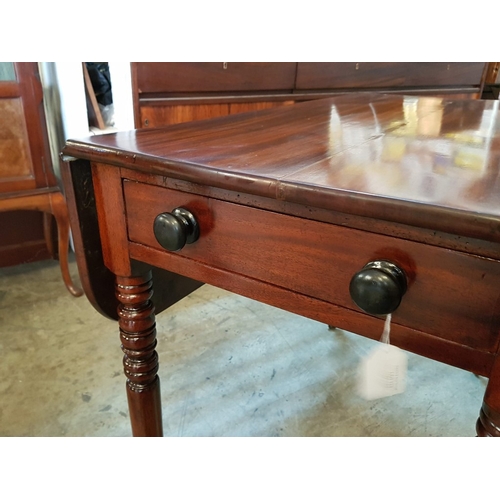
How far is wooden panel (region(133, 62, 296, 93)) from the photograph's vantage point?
5.19 ft

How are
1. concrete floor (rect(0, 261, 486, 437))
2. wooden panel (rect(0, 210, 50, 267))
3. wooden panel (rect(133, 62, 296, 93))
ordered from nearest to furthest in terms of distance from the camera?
concrete floor (rect(0, 261, 486, 437)) → wooden panel (rect(133, 62, 296, 93)) → wooden panel (rect(0, 210, 50, 267))

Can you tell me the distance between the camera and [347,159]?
0.60m

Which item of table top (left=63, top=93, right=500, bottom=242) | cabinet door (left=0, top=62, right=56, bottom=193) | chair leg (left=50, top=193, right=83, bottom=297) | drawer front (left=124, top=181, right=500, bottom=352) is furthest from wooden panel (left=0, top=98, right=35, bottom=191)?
drawer front (left=124, top=181, right=500, bottom=352)

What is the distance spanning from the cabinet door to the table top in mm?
879

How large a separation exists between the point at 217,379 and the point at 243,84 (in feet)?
3.81

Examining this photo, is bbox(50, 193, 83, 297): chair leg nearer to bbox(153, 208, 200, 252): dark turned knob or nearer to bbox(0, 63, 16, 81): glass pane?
bbox(0, 63, 16, 81): glass pane

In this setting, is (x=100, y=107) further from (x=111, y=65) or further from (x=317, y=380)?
(x=317, y=380)

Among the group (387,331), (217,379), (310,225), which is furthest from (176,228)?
(217,379)

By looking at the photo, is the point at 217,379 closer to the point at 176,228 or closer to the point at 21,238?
the point at 176,228

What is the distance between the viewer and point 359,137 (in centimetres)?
74

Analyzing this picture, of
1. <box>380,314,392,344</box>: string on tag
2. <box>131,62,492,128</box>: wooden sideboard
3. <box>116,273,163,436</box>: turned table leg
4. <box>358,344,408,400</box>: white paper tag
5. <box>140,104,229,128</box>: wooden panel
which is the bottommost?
<box>116,273,163,436</box>: turned table leg

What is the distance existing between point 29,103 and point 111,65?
33cm

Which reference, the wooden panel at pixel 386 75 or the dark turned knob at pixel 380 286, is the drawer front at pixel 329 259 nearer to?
Result: the dark turned knob at pixel 380 286

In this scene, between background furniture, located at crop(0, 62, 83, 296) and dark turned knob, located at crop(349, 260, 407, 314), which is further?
background furniture, located at crop(0, 62, 83, 296)
